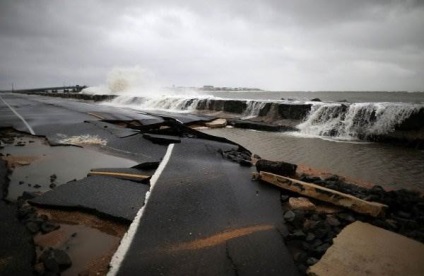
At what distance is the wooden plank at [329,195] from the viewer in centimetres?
356

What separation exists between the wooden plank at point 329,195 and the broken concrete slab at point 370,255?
34 centimetres

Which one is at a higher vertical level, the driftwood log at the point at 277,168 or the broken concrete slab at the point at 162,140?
the broken concrete slab at the point at 162,140

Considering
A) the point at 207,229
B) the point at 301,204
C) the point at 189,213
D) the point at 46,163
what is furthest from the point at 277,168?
the point at 46,163

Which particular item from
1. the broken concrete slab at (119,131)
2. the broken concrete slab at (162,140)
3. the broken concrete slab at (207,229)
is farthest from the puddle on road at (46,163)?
the broken concrete slab at (207,229)

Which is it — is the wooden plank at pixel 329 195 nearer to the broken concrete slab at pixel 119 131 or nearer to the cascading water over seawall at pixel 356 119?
the broken concrete slab at pixel 119 131

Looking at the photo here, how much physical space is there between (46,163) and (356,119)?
1225cm

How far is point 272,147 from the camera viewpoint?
9.64 meters

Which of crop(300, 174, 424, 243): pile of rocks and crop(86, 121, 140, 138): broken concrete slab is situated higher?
crop(86, 121, 140, 138): broken concrete slab

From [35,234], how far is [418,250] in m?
3.99

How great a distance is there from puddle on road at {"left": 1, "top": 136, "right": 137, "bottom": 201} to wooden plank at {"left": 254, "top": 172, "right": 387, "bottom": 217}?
310cm

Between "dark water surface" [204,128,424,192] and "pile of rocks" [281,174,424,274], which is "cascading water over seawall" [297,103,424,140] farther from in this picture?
"pile of rocks" [281,174,424,274]

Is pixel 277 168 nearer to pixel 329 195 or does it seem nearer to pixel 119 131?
pixel 329 195

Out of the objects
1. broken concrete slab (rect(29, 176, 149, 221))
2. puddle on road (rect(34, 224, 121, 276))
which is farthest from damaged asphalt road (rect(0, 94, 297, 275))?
puddle on road (rect(34, 224, 121, 276))

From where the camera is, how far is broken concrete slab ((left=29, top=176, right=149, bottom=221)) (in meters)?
3.72
